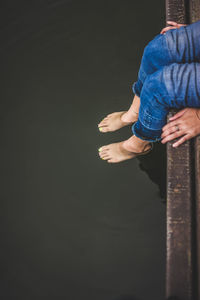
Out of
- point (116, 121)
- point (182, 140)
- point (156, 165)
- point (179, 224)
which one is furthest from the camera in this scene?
point (116, 121)

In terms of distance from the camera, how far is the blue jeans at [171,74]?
2.76 ft

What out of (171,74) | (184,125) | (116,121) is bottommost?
(116,121)

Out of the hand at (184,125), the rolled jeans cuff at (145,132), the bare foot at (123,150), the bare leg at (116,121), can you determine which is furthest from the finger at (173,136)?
the bare leg at (116,121)

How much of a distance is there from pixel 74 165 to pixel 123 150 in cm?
31

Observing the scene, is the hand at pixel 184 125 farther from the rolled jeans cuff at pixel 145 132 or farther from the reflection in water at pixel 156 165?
the reflection in water at pixel 156 165

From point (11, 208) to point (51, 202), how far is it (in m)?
0.24

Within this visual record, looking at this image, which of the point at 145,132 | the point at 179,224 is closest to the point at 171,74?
the point at 145,132

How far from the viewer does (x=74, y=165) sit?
1497mm

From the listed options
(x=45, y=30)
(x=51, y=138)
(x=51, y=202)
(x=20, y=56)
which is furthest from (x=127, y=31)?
(x=51, y=202)

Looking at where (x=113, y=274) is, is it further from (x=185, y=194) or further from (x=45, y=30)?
(x=45, y=30)

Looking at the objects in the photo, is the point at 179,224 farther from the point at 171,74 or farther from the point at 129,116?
the point at 129,116

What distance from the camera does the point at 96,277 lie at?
1.21 m

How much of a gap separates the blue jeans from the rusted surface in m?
0.08

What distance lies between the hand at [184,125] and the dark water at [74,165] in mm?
485
